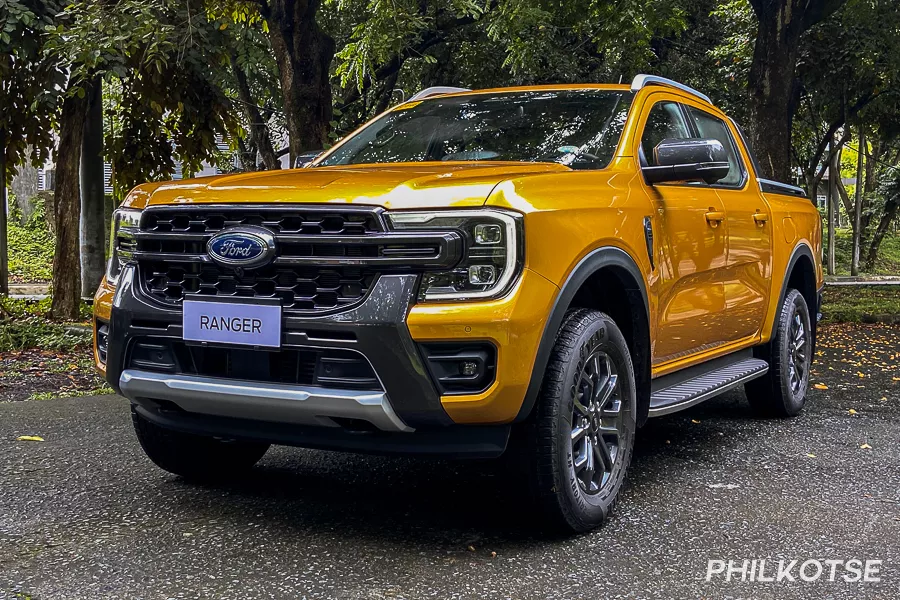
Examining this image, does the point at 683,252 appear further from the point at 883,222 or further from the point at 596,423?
the point at 883,222

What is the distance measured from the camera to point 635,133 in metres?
4.56

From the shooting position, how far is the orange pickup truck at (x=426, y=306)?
10.7 ft

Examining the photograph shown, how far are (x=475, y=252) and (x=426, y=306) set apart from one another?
24cm

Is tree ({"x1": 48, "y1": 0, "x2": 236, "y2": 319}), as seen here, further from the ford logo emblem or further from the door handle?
the ford logo emblem

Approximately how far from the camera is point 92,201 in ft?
40.0

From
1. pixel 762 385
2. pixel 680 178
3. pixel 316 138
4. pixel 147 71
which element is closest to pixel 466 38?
pixel 316 138

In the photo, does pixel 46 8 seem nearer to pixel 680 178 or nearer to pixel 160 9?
pixel 160 9

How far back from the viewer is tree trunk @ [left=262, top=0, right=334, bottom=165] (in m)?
11.1

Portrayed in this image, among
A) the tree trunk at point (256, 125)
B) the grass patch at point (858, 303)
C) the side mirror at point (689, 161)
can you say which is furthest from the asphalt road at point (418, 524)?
the tree trunk at point (256, 125)

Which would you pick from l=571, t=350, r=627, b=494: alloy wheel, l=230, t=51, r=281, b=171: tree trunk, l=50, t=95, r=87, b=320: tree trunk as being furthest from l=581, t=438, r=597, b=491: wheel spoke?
l=230, t=51, r=281, b=171: tree trunk

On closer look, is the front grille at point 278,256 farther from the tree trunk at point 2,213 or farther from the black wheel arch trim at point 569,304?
the tree trunk at point 2,213

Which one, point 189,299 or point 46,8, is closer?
Result: point 189,299

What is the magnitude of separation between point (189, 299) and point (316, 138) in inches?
309

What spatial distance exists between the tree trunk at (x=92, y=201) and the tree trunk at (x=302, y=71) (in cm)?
234
